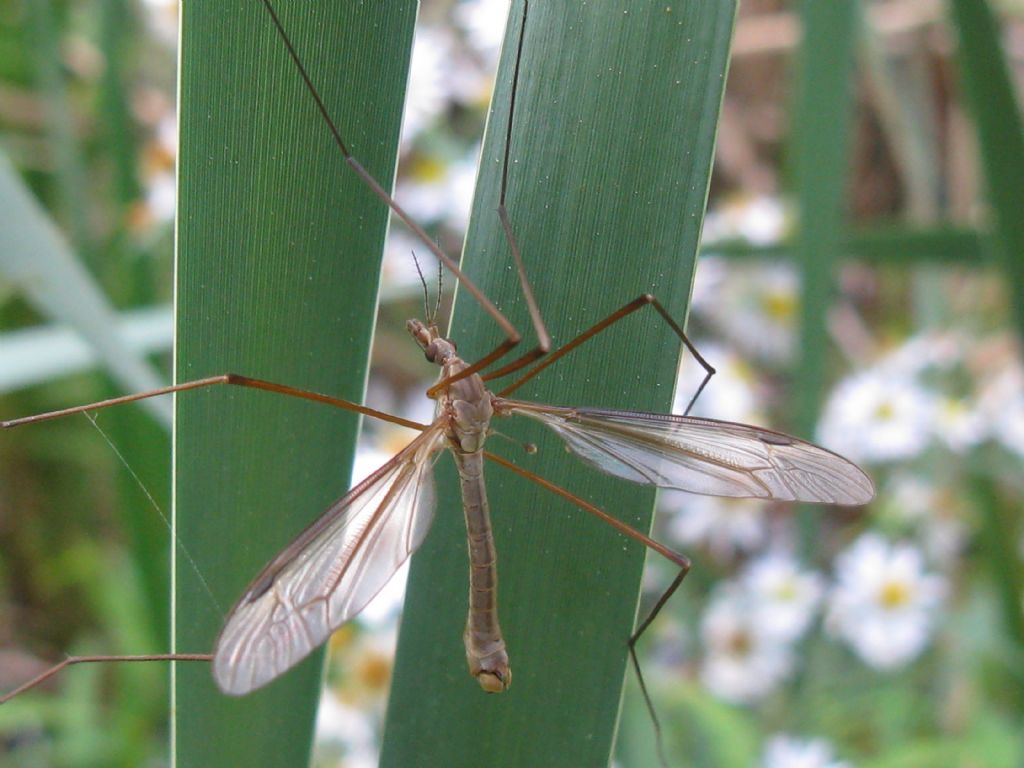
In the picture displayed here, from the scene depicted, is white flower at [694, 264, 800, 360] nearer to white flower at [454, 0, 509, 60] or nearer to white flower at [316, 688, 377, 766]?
white flower at [454, 0, 509, 60]

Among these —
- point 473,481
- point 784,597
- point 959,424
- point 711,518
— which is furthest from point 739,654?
point 473,481

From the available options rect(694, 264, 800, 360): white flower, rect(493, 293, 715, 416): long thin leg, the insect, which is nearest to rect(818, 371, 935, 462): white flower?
rect(694, 264, 800, 360): white flower

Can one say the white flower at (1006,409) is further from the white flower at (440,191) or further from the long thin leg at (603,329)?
the long thin leg at (603,329)

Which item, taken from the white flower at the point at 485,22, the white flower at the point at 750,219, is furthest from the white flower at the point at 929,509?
A: the white flower at the point at 485,22

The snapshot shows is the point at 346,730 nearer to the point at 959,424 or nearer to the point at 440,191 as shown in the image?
the point at 440,191

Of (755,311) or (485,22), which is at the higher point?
(485,22)

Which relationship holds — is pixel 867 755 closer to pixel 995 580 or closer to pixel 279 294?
pixel 995 580
